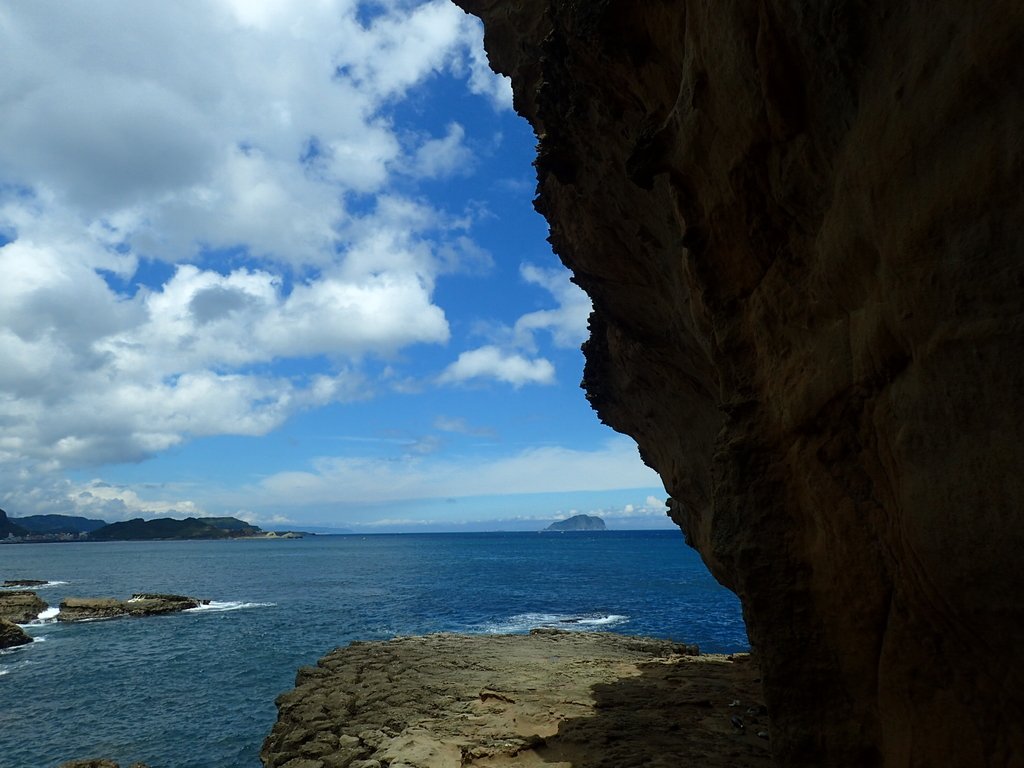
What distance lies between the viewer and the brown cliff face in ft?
15.3

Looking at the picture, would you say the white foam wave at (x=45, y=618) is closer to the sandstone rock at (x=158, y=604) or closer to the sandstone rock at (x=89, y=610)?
the sandstone rock at (x=89, y=610)

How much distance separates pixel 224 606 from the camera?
194ft

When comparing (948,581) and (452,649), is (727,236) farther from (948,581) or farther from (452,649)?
(452,649)

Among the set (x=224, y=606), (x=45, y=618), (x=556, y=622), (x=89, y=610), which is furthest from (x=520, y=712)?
(x=45, y=618)

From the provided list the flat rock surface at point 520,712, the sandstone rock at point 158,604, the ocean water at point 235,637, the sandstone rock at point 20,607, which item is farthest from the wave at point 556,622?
the sandstone rock at point 20,607

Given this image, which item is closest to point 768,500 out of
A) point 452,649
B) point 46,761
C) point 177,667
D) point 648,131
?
point 648,131

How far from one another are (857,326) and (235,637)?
45.6 m

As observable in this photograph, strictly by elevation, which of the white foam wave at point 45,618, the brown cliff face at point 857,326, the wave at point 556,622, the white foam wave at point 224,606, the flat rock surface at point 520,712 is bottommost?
the white foam wave at point 224,606

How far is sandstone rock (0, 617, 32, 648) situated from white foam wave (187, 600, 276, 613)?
15.0 m

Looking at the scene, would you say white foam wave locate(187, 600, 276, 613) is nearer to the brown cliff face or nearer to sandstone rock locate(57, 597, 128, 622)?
sandstone rock locate(57, 597, 128, 622)

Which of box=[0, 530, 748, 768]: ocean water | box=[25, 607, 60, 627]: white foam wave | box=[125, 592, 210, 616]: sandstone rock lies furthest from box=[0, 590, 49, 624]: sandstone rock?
box=[125, 592, 210, 616]: sandstone rock

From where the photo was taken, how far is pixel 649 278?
15.0m

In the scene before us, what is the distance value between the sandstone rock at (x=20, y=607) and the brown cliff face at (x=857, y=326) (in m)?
62.3

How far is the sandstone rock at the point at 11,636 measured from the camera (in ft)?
133
